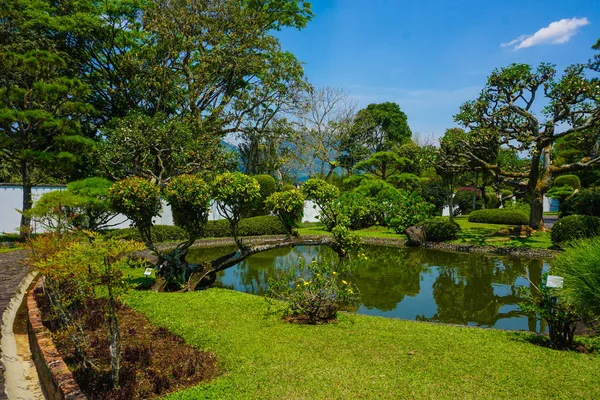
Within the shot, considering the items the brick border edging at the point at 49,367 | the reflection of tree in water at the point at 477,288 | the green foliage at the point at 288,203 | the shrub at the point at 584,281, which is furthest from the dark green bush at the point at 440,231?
the brick border edging at the point at 49,367

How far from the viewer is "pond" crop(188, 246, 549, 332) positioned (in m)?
6.75

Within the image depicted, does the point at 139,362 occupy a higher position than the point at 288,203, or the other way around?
the point at 288,203

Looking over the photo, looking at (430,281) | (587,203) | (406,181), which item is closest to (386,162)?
(406,181)

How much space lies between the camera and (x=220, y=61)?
17844 mm

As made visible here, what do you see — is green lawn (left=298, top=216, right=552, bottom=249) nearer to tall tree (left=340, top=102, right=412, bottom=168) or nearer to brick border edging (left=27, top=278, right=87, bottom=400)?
brick border edging (left=27, top=278, right=87, bottom=400)

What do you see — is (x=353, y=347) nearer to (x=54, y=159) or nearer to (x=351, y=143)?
(x=54, y=159)

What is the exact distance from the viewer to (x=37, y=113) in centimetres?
1242

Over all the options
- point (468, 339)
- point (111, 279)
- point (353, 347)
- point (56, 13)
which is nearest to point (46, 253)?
point (111, 279)

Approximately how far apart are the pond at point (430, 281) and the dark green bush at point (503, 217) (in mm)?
7424

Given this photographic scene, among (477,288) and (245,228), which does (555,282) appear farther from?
(245,228)

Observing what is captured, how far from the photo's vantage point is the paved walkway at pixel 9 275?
6.82 meters

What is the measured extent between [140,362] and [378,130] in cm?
3691

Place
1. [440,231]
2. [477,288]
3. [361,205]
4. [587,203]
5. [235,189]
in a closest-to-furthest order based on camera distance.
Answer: [235,189] → [477,288] → [440,231] → [587,203] → [361,205]

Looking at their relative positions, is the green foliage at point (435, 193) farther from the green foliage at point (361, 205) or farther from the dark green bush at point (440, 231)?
the dark green bush at point (440, 231)
